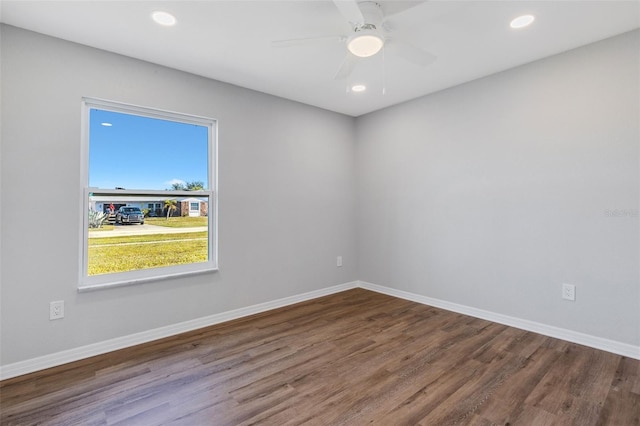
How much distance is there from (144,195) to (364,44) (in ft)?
7.57

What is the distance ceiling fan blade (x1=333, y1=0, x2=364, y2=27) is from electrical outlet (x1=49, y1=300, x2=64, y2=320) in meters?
2.89

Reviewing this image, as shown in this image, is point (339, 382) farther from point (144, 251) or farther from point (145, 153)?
point (145, 153)

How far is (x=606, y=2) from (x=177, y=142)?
3.56m

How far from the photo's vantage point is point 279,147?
3.79 m

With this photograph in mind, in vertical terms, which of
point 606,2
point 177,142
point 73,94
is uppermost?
point 606,2

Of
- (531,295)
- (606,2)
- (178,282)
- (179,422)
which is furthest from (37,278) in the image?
(606,2)

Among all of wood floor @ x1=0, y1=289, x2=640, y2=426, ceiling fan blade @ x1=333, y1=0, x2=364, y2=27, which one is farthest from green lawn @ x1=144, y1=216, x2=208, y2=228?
ceiling fan blade @ x1=333, y1=0, x2=364, y2=27

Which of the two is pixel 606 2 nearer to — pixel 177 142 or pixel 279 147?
pixel 279 147

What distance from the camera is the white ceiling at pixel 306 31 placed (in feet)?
6.91

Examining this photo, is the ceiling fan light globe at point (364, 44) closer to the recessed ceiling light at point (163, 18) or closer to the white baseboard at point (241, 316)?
the recessed ceiling light at point (163, 18)

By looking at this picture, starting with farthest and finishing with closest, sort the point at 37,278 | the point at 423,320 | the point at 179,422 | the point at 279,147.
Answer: the point at 279,147, the point at 423,320, the point at 37,278, the point at 179,422

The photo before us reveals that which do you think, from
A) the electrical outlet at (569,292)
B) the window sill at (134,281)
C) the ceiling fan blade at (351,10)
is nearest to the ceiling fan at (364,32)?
the ceiling fan blade at (351,10)

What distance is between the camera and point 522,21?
2.29 metres

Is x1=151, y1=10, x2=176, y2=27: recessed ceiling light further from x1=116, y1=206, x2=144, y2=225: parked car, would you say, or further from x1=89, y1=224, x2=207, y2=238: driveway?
x1=89, y1=224, x2=207, y2=238: driveway
